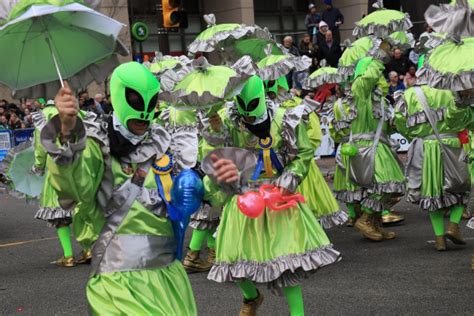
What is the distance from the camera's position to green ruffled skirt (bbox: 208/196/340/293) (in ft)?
18.4

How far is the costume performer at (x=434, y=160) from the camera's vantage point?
8312 mm

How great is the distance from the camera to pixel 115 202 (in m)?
4.23

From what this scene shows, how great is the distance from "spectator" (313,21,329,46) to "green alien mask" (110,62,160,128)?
13347 millimetres

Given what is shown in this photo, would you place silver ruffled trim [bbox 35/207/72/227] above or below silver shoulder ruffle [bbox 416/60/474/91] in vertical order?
below

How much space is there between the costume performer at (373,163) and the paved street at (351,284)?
28 centimetres

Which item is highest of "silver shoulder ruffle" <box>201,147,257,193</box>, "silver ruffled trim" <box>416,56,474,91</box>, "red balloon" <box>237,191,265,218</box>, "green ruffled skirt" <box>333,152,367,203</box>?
"silver ruffled trim" <box>416,56,474,91</box>

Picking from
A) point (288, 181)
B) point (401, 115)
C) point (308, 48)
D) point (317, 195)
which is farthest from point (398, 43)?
point (308, 48)

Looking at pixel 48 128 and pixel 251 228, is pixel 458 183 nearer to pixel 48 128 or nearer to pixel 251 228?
pixel 251 228

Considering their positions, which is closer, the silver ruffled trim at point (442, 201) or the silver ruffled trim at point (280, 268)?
the silver ruffled trim at point (280, 268)

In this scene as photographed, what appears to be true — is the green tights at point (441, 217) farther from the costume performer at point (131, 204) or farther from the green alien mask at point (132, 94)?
the green alien mask at point (132, 94)

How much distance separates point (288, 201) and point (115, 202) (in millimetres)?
1768

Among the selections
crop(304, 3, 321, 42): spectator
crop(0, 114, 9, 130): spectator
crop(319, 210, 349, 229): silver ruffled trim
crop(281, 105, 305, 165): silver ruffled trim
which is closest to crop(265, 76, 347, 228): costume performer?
crop(319, 210, 349, 229): silver ruffled trim

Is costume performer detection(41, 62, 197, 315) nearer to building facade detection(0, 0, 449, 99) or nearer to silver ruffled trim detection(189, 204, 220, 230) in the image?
silver ruffled trim detection(189, 204, 220, 230)

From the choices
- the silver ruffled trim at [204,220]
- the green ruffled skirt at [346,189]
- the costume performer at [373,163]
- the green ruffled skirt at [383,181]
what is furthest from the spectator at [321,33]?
the silver ruffled trim at [204,220]
